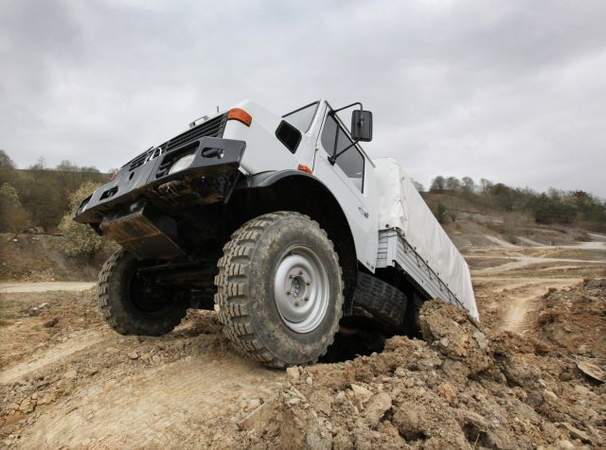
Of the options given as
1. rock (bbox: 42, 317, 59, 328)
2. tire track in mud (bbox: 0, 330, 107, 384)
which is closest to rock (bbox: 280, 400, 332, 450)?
tire track in mud (bbox: 0, 330, 107, 384)

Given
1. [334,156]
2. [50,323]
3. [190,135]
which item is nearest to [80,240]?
[50,323]

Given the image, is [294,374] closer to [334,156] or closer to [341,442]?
[341,442]

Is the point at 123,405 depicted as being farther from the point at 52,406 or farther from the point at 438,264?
the point at 438,264

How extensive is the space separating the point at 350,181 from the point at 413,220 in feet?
3.88

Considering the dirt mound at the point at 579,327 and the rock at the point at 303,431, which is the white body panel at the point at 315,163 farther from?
the dirt mound at the point at 579,327

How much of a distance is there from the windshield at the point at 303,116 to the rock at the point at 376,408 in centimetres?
256

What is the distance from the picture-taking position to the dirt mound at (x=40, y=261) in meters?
21.0

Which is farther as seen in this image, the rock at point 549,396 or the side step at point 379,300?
the side step at point 379,300

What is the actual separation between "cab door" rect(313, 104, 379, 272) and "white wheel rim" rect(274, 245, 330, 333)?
91 cm

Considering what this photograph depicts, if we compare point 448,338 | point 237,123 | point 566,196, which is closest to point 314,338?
point 448,338

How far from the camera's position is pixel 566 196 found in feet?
227

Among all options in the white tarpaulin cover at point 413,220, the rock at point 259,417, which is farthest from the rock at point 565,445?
the white tarpaulin cover at point 413,220

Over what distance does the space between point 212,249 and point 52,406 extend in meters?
1.66

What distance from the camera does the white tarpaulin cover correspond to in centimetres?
465
